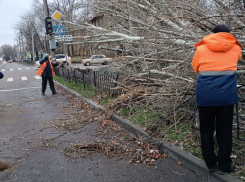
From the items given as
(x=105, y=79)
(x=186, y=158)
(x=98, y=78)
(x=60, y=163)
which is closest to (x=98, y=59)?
(x=98, y=78)

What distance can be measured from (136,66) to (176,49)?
2.30 m

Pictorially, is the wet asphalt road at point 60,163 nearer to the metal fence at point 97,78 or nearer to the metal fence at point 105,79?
the metal fence at point 105,79

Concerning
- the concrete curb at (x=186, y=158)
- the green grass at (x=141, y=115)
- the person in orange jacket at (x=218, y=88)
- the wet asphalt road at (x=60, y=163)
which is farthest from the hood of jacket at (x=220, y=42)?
the green grass at (x=141, y=115)

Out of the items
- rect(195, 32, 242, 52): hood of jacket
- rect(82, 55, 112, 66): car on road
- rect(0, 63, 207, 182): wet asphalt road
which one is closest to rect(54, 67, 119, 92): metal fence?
rect(82, 55, 112, 66): car on road

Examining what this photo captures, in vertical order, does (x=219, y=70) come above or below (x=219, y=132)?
above

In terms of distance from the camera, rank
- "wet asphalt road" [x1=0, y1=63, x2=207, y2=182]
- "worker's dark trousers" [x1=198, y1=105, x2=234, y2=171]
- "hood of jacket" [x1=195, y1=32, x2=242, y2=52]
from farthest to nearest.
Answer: "wet asphalt road" [x1=0, y1=63, x2=207, y2=182], "worker's dark trousers" [x1=198, y1=105, x2=234, y2=171], "hood of jacket" [x1=195, y1=32, x2=242, y2=52]

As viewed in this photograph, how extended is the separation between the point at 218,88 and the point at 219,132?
57cm

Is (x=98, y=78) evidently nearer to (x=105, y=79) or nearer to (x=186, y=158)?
(x=105, y=79)

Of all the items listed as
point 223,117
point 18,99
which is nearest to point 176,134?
point 223,117

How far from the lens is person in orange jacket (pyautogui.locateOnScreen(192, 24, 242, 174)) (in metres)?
3.00

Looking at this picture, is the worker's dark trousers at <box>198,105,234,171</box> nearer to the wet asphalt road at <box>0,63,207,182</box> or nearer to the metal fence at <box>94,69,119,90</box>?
the wet asphalt road at <box>0,63,207,182</box>

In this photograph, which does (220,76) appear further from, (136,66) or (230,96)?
(136,66)

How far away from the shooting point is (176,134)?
459 centimetres

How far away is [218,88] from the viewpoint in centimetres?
300
